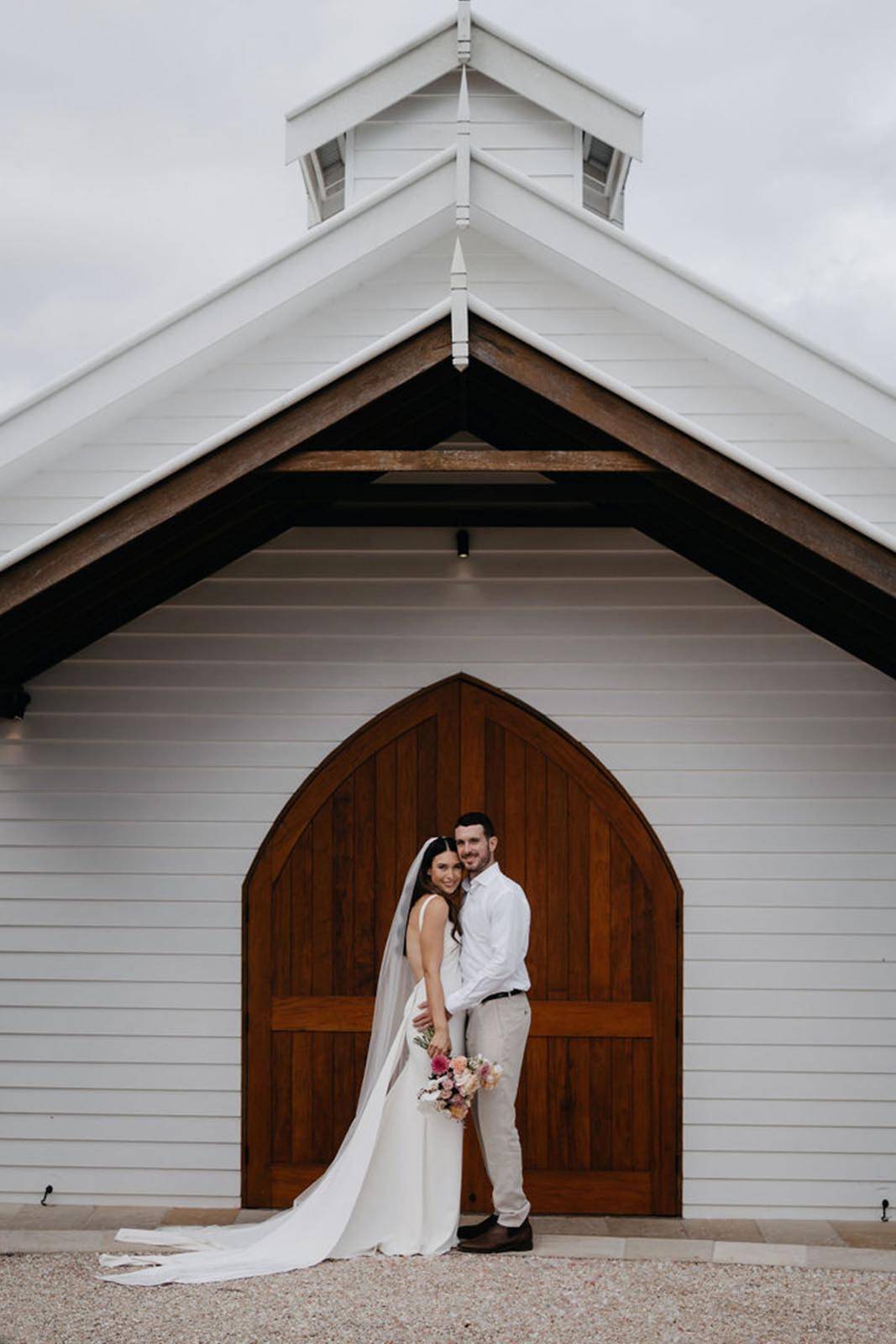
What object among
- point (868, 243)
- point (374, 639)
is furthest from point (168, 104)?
point (868, 243)

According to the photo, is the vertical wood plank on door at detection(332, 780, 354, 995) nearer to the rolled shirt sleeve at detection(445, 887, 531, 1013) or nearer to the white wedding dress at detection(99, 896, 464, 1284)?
the white wedding dress at detection(99, 896, 464, 1284)

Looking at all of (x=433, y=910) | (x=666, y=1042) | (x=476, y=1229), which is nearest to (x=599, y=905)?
(x=666, y=1042)

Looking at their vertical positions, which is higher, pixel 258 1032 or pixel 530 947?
pixel 530 947

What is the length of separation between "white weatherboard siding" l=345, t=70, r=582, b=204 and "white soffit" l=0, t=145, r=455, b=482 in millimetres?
2951

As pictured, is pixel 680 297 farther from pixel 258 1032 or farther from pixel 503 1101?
pixel 258 1032

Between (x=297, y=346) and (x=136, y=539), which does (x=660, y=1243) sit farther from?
(x=297, y=346)

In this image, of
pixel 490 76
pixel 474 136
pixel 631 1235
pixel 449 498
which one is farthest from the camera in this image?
pixel 474 136

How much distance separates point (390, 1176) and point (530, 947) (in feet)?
4.53

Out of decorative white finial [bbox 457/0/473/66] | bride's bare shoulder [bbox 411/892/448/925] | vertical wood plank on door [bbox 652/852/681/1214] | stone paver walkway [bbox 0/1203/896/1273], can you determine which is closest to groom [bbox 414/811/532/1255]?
bride's bare shoulder [bbox 411/892/448/925]

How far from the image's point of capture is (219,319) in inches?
193

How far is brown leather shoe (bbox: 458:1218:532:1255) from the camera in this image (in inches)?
208

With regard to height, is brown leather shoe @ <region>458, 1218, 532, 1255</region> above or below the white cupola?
below

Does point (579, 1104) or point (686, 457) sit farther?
point (579, 1104)

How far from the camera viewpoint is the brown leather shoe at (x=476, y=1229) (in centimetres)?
543
